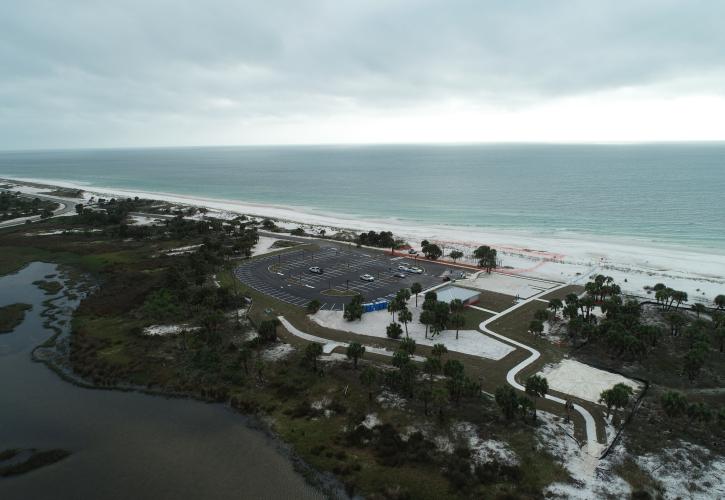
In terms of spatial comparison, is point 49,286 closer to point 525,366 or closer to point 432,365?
point 432,365

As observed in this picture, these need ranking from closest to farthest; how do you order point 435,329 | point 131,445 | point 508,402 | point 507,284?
point 508,402 < point 131,445 < point 435,329 < point 507,284

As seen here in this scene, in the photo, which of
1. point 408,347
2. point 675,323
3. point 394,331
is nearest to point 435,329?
point 394,331

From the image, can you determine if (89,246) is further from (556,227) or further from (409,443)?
(556,227)

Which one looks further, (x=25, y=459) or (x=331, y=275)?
(x=331, y=275)

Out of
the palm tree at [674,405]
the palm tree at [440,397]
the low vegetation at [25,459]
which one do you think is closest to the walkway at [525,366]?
the palm tree at [674,405]

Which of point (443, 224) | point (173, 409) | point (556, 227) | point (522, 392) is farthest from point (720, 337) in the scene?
point (443, 224)

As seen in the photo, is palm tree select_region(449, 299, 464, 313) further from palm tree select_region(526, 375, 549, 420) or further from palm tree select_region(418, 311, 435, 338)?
palm tree select_region(526, 375, 549, 420)

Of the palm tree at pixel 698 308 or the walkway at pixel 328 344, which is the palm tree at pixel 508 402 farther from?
the palm tree at pixel 698 308
